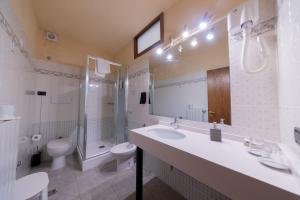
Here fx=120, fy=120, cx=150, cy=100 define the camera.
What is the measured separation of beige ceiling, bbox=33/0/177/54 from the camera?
1.67 meters

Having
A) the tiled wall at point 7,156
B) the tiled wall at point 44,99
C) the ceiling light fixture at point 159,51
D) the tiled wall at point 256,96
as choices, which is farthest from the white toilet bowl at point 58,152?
the tiled wall at point 256,96

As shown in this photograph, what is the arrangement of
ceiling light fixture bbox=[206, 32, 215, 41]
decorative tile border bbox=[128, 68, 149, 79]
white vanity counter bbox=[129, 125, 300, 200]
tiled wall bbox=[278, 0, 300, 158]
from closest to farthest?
white vanity counter bbox=[129, 125, 300, 200] < tiled wall bbox=[278, 0, 300, 158] < ceiling light fixture bbox=[206, 32, 215, 41] < decorative tile border bbox=[128, 68, 149, 79]

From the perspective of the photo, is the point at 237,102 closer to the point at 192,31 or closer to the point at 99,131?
the point at 192,31

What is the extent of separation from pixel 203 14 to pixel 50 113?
2964 mm

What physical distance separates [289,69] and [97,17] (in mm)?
2337

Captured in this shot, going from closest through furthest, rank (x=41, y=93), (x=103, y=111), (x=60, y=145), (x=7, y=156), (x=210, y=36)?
(x=7, y=156), (x=210, y=36), (x=60, y=145), (x=41, y=93), (x=103, y=111)

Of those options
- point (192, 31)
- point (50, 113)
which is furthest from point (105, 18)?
point (50, 113)

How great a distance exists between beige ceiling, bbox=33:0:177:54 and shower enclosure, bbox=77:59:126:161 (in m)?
0.66

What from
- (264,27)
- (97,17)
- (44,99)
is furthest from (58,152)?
(264,27)

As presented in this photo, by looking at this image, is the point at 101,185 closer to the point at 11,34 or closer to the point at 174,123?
the point at 174,123

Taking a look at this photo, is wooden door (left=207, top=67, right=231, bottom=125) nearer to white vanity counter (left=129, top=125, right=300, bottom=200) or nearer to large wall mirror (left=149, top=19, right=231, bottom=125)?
large wall mirror (left=149, top=19, right=231, bottom=125)

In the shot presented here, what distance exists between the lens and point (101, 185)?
1613 mm

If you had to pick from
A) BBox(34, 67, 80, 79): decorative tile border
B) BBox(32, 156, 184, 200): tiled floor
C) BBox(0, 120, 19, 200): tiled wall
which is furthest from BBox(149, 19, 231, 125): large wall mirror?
BBox(34, 67, 80, 79): decorative tile border

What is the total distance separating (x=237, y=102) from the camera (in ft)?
3.32
